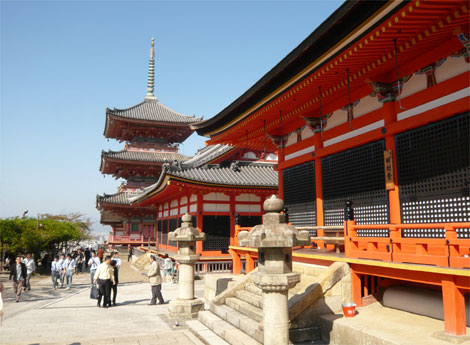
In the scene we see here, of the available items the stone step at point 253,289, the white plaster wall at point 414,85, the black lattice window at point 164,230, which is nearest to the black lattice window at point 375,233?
the stone step at point 253,289

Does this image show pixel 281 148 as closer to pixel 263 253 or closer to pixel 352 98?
pixel 352 98

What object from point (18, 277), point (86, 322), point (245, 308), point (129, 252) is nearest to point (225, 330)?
point (245, 308)

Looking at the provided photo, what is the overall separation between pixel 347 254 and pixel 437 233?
1.91 metres

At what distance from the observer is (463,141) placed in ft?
22.7

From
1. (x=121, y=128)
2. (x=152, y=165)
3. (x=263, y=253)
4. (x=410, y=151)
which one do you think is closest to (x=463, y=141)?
(x=410, y=151)

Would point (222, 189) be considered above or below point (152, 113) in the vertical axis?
below

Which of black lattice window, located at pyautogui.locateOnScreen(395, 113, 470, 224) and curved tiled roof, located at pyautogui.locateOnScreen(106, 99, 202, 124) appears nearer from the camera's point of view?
black lattice window, located at pyautogui.locateOnScreen(395, 113, 470, 224)

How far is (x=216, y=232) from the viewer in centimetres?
2036

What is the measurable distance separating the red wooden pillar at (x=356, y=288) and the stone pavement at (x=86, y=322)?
367 centimetres

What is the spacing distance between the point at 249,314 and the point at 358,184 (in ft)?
14.7

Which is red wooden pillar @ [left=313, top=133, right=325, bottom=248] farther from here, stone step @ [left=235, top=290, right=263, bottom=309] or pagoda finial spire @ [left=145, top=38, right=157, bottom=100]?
pagoda finial spire @ [left=145, top=38, right=157, bottom=100]

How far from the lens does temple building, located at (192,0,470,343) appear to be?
6.15 metres

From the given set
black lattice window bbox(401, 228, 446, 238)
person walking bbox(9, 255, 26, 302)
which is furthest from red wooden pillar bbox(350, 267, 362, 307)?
person walking bbox(9, 255, 26, 302)

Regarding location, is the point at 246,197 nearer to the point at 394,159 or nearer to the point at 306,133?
the point at 306,133
